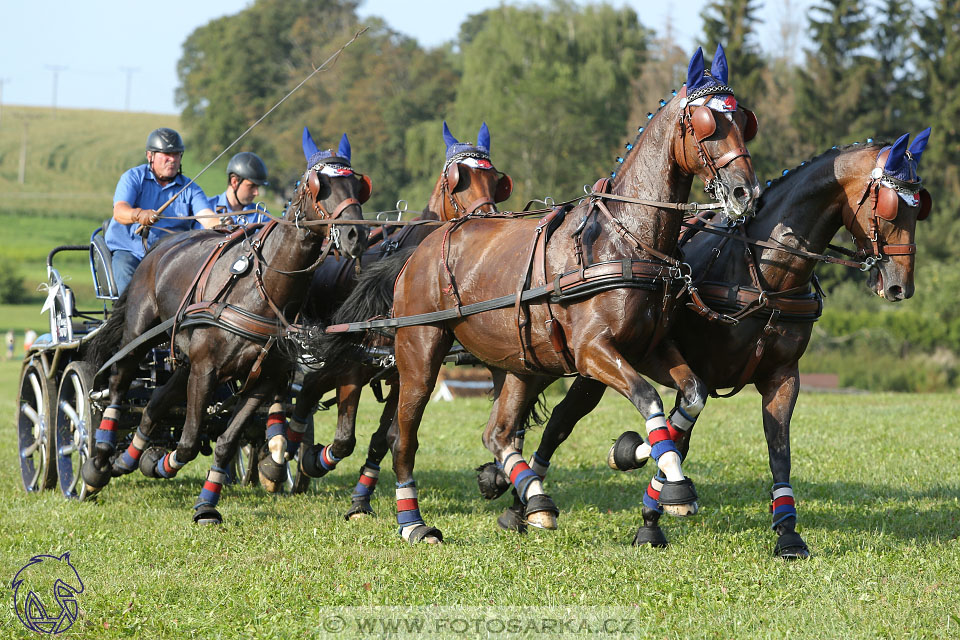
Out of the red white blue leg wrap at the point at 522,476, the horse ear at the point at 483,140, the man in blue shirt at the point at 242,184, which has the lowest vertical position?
the red white blue leg wrap at the point at 522,476

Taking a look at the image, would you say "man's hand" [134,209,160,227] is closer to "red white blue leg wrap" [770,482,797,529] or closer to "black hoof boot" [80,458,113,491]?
"black hoof boot" [80,458,113,491]

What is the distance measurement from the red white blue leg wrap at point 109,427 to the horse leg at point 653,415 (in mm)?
4149

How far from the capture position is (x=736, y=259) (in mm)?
6277

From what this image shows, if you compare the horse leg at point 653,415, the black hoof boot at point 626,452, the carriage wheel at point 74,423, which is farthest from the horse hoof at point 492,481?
the carriage wheel at point 74,423

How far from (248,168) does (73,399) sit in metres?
2.48

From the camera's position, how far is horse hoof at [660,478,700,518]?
513cm

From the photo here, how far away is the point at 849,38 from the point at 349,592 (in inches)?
1569

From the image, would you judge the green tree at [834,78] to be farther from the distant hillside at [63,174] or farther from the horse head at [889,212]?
→ the horse head at [889,212]

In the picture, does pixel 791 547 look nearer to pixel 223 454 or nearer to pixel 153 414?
pixel 223 454

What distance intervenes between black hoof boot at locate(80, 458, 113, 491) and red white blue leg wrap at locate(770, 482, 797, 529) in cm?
491

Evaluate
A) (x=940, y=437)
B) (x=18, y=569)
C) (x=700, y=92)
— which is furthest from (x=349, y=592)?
(x=940, y=437)

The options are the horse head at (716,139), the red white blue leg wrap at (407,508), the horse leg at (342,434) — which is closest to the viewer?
the horse head at (716,139)

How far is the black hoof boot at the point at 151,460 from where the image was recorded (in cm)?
793

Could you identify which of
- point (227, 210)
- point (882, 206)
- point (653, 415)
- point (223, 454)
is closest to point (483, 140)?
point (227, 210)
